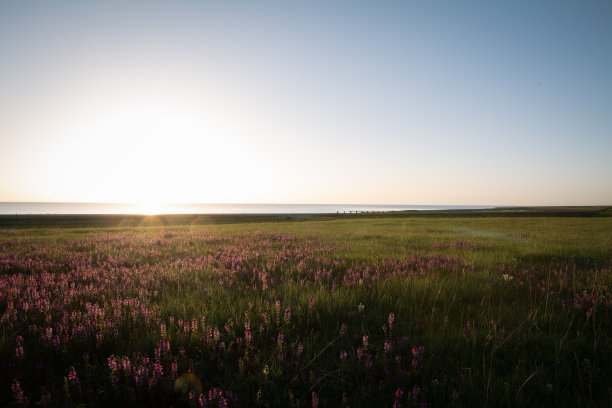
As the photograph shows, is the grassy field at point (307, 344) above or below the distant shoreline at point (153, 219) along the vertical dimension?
above

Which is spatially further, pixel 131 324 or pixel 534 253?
pixel 534 253

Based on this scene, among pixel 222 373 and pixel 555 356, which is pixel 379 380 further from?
pixel 555 356

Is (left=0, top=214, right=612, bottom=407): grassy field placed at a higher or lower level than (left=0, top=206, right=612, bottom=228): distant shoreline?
higher

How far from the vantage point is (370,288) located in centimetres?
455

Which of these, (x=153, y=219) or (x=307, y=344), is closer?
(x=307, y=344)

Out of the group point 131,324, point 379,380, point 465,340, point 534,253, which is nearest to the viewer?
point 379,380

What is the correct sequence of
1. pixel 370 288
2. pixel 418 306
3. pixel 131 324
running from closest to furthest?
pixel 131 324 < pixel 418 306 < pixel 370 288

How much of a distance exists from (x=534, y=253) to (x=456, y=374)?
7619mm

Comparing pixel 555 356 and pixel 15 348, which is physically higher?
pixel 15 348

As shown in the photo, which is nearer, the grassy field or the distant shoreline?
the grassy field

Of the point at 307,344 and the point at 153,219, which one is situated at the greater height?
the point at 307,344

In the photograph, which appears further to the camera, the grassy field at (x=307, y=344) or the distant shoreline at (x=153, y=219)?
the distant shoreline at (x=153, y=219)

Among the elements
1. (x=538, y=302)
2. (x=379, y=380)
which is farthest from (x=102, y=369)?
(x=538, y=302)

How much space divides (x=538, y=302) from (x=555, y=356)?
185 centimetres
